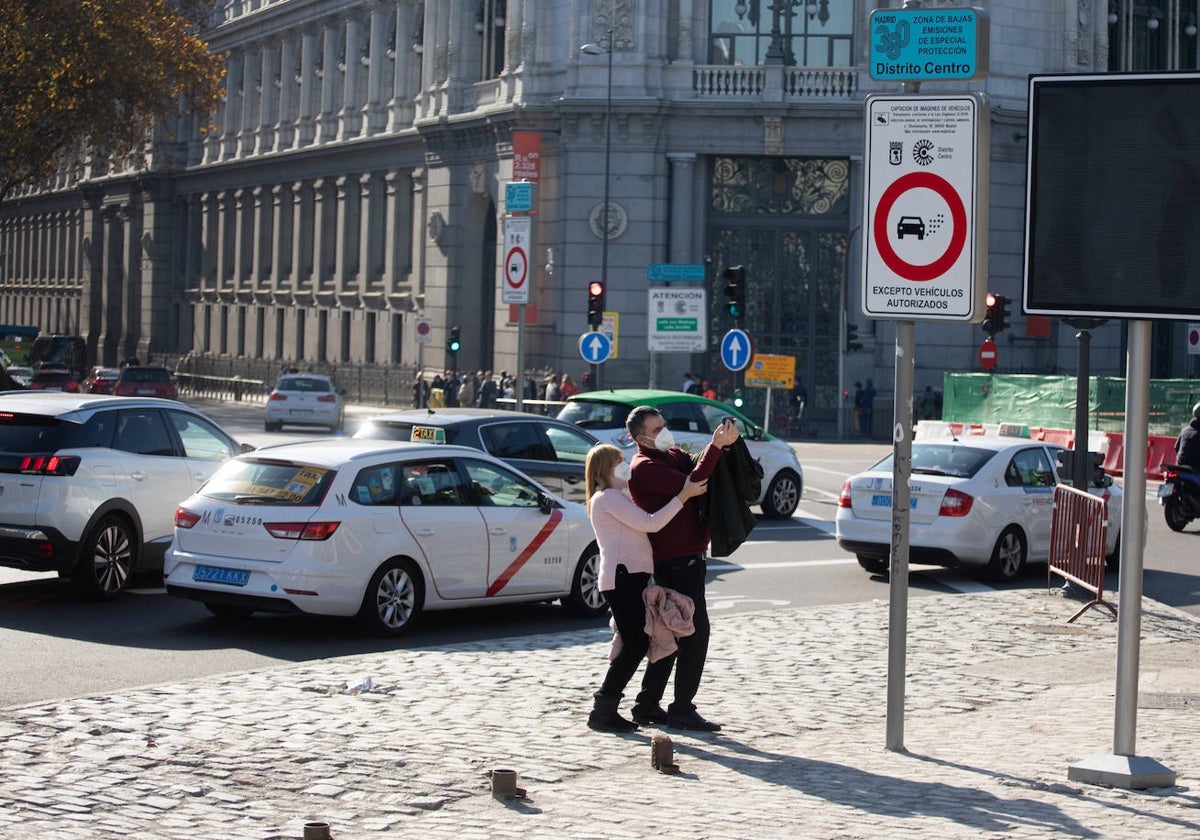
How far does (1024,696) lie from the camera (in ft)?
37.1

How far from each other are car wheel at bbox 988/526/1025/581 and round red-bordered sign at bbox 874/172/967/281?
9.90 metres

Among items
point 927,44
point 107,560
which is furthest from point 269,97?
point 927,44

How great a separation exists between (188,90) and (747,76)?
17.8m

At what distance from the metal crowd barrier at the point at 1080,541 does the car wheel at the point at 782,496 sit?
8.71 meters

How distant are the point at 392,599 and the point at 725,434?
4.81 m

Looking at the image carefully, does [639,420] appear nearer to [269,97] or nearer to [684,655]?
[684,655]

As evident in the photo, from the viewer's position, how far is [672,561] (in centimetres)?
983

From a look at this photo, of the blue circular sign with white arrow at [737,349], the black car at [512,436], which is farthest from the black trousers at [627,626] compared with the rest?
the blue circular sign with white arrow at [737,349]

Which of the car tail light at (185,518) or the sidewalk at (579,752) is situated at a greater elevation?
the car tail light at (185,518)

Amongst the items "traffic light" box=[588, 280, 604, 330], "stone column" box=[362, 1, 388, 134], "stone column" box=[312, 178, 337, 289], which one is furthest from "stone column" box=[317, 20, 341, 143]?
"traffic light" box=[588, 280, 604, 330]

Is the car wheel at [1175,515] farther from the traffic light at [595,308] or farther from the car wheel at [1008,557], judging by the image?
the traffic light at [595,308]

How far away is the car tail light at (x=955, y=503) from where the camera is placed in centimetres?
1820

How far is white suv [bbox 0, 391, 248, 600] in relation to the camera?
48.1ft

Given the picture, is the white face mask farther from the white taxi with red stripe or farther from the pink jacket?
the white taxi with red stripe
